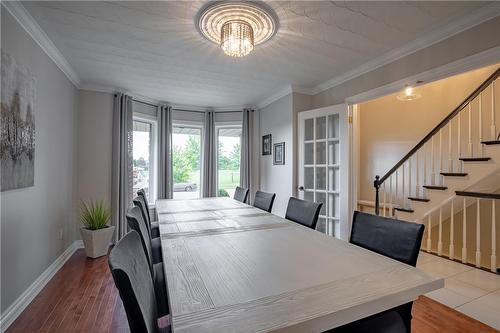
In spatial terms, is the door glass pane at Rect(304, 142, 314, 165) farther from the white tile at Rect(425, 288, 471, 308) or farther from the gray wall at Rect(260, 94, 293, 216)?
the white tile at Rect(425, 288, 471, 308)

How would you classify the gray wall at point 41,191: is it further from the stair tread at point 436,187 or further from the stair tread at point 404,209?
the stair tread at point 436,187

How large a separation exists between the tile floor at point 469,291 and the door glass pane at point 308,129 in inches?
80.6

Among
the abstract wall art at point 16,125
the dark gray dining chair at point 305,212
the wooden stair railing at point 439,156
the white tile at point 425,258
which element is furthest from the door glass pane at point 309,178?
the abstract wall art at point 16,125

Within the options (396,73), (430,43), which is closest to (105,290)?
(396,73)

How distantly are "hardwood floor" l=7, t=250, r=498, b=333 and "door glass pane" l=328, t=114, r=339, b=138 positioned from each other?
193 cm

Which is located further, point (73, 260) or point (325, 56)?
point (73, 260)

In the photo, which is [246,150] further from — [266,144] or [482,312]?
[482,312]

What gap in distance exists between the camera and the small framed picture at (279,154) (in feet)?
12.7

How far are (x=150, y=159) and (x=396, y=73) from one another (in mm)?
3917

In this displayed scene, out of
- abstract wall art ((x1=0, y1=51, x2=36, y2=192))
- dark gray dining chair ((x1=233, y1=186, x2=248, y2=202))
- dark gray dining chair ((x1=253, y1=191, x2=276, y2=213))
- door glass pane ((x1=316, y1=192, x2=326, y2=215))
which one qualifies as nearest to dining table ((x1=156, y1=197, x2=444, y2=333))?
dark gray dining chair ((x1=253, y1=191, x2=276, y2=213))

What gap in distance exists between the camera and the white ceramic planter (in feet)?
10.0

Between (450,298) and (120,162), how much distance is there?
164 inches

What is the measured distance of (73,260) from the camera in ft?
9.89

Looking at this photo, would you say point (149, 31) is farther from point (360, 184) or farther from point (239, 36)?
point (360, 184)
